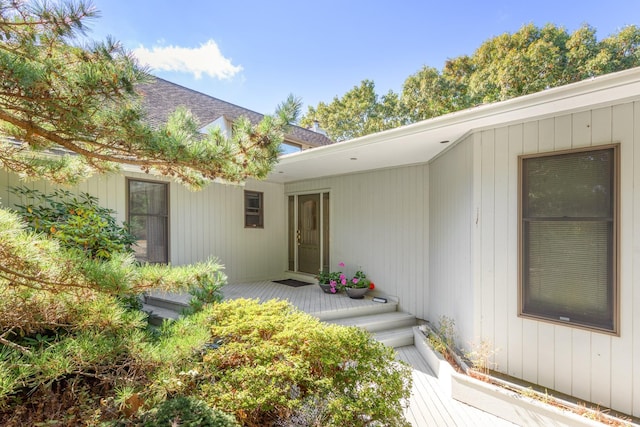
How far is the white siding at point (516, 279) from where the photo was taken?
8.15ft

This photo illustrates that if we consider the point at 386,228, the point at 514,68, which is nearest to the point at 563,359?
the point at 386,228

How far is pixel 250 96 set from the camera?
9.04 m

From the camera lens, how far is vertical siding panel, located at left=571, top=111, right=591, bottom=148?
2669mm

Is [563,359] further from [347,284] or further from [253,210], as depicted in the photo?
[253,210]

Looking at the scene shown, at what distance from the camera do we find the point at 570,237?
2805mm

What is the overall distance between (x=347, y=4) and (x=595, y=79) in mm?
5387

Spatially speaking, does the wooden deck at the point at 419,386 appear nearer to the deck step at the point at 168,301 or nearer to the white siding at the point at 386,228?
the deck step at the point at 168,301

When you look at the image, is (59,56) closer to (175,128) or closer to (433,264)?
(175,128)

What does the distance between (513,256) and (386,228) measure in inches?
102

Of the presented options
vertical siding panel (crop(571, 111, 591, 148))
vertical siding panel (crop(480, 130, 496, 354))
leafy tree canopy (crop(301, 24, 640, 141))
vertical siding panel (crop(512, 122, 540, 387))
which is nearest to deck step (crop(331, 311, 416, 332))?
vertical siding panel (crop(480, 130, 496, 354))

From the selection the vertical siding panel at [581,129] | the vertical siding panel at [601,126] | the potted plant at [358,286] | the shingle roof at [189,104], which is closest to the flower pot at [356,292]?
the potted plant at [358,286]

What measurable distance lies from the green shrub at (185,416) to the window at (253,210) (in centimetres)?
502

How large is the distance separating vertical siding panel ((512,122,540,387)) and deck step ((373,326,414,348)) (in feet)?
5.22

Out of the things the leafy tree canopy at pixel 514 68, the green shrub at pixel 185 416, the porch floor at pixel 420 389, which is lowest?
the porch floor at pixel 420 389
